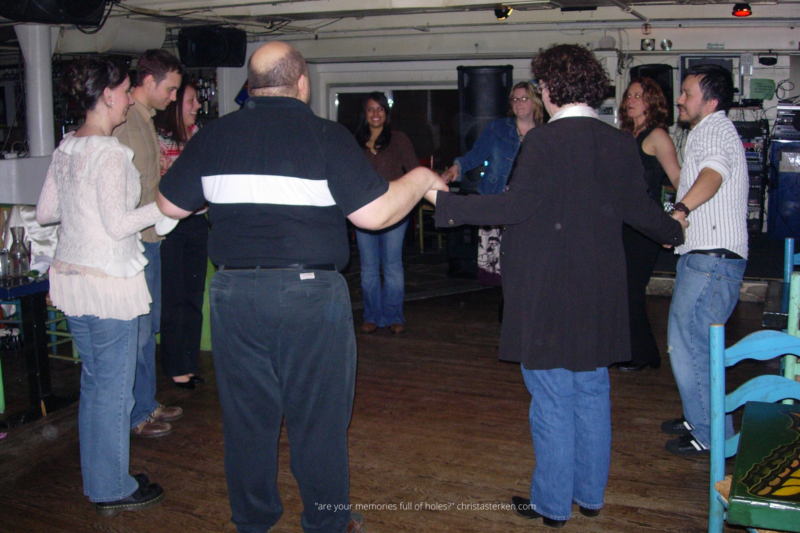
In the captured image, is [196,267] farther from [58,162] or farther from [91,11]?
[91,11]

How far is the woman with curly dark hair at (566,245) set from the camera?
200 cm

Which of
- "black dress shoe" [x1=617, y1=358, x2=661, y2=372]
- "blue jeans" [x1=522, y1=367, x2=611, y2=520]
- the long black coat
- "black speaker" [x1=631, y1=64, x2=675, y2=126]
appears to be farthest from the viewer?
"black speaker" [x1=631, y1=64, x2=675, y2=126]

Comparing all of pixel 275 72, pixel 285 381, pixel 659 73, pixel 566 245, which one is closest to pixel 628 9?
pixel 659 73

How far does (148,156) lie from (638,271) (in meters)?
2.42

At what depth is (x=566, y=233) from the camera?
6.63 feet

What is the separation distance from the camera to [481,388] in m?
3.65

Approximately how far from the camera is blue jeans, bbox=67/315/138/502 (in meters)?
→ 2.28

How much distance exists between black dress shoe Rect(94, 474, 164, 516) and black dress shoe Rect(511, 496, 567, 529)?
4.22ft

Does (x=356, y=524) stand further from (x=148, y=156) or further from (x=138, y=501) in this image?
(x=148, y=156)

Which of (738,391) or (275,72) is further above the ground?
(275,72)

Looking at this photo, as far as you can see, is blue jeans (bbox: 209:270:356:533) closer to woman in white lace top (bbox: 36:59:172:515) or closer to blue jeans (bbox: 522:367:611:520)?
woman in white lace top (bbox: 36:59:172:515)

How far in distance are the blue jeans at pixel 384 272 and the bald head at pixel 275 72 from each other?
2.55 m

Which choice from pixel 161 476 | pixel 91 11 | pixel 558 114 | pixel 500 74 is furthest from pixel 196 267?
pixel 500 74

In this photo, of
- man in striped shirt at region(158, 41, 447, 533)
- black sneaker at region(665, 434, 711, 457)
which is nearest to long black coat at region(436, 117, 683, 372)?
man in striped shirt at region(158, 41, 447, 533)
